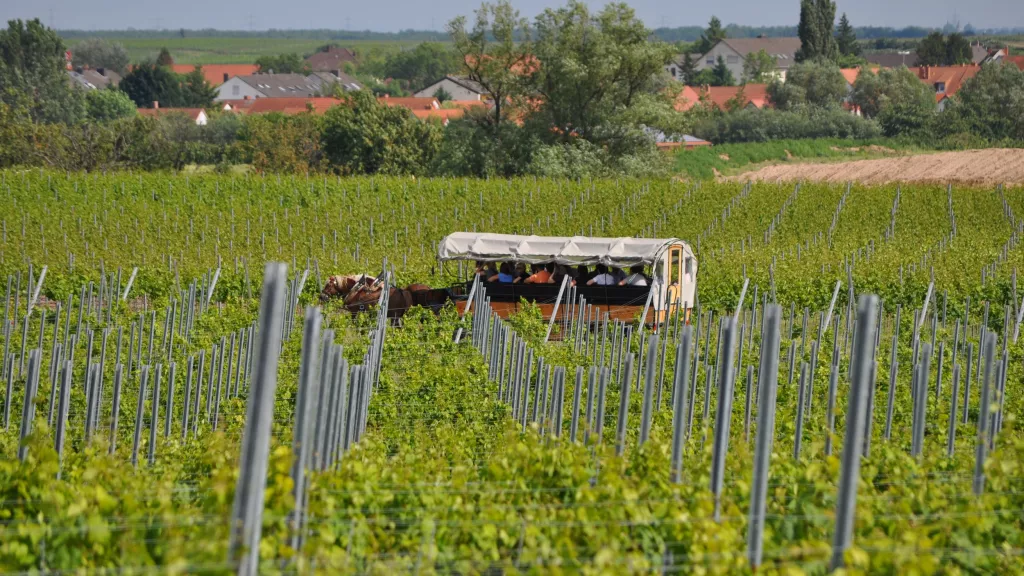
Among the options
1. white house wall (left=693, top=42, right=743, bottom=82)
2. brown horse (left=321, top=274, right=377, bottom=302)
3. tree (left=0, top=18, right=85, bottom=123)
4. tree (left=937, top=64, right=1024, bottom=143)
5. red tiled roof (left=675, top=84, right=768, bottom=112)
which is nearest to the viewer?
brown horse (left=321, top=274, right=377, bottom=302)

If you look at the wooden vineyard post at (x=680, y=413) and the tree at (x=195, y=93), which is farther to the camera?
the tree at (x=195, y=93)

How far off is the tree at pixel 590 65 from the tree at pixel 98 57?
509 ft

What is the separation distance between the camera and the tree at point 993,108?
221 ft

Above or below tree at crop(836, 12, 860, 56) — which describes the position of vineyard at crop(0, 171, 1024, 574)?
below

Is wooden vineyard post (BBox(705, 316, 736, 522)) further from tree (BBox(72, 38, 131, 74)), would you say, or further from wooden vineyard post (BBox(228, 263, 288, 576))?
tree (BBox(72, 38, 131, 74))

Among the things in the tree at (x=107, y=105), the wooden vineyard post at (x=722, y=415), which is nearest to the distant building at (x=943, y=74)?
the tree at (x=107, y=105)

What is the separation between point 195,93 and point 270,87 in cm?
3119

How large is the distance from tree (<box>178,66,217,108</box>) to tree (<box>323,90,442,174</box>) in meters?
64.9

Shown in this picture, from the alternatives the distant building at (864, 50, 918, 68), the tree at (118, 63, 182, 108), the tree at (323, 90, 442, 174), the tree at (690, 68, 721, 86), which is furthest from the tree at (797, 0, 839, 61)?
the distant building at (864, 50, 918, 68)

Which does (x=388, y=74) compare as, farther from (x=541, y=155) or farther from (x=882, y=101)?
(x=541, y=155)

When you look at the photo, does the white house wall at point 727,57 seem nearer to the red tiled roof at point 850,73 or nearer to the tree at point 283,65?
the red tiled roof at point 850,73

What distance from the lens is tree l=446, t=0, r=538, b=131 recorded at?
4894 centimetres

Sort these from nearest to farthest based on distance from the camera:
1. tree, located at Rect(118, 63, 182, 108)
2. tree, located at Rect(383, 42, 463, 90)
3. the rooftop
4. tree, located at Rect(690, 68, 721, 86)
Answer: tree, located at Rect(118, 63, 182, 108) → tree, located at Rect(690, 68, 721, 86) → the rooftop → tree, located at Rect(383, 42, 463, 90)

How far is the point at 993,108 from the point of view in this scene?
68438mm
